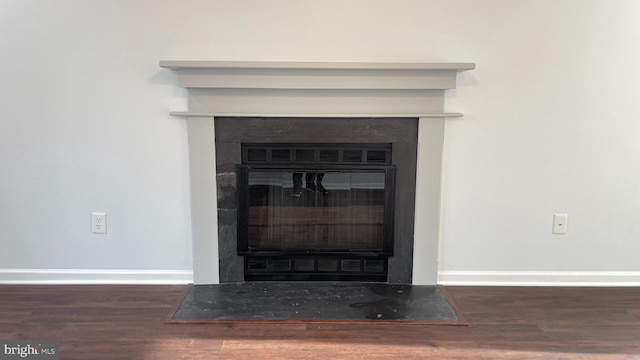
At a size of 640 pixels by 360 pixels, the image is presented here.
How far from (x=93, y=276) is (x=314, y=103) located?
5.20ft

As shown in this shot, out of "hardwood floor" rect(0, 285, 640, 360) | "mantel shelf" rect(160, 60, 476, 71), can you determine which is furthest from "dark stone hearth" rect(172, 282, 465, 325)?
"mantel shelf" rect(160, 60, 476, 71)

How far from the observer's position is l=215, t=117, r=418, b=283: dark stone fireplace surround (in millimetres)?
2572

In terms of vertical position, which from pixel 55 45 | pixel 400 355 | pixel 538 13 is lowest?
pixel 400 355

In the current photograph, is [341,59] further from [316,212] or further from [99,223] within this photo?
[99,223]

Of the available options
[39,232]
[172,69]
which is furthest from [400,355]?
[39,232]

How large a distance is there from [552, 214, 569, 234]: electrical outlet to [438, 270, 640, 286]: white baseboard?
0.79 feet

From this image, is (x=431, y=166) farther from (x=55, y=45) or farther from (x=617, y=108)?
(x=55, y=45)

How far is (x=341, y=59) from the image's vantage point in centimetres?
249

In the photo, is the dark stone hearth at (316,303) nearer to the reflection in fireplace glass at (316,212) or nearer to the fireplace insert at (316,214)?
the fireplace insert at (316,214)

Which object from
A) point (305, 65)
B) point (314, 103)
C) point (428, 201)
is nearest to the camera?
point (305, 65)

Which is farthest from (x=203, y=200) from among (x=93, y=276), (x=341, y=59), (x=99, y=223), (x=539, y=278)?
(x=539, y=278)

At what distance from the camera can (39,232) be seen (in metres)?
2.68

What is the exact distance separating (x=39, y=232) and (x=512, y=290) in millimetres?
2666

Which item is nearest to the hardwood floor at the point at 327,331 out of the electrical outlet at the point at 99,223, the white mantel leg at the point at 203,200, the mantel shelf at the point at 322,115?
the white mantel leg at the point at 203,200
